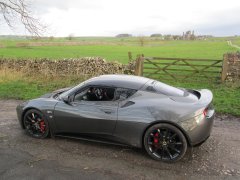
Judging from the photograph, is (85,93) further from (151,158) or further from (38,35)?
(38,35)

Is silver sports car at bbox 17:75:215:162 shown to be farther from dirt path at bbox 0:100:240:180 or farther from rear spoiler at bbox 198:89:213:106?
dirt path at bbox 0:100:240:180

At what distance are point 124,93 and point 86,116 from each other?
0.88 meters

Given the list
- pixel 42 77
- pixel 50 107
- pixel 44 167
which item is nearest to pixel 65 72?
pixel 42 77

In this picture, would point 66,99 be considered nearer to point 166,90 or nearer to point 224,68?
point 166,90

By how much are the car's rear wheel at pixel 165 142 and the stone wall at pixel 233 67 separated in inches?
352

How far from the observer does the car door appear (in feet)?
17.6

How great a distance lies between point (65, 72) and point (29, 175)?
11.6 meters

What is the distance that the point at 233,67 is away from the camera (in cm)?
1298

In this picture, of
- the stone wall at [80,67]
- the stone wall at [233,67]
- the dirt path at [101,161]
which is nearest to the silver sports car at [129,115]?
the dirt path at [101,161]

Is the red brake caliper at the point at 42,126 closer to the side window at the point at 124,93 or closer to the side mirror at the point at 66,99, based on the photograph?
the side mirror at the point at 66,99

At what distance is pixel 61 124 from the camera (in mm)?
5781

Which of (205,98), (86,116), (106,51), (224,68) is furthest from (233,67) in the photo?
(106,51)

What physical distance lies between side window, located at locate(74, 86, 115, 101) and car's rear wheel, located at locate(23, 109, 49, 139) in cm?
93

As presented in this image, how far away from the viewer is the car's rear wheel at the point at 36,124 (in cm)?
599
